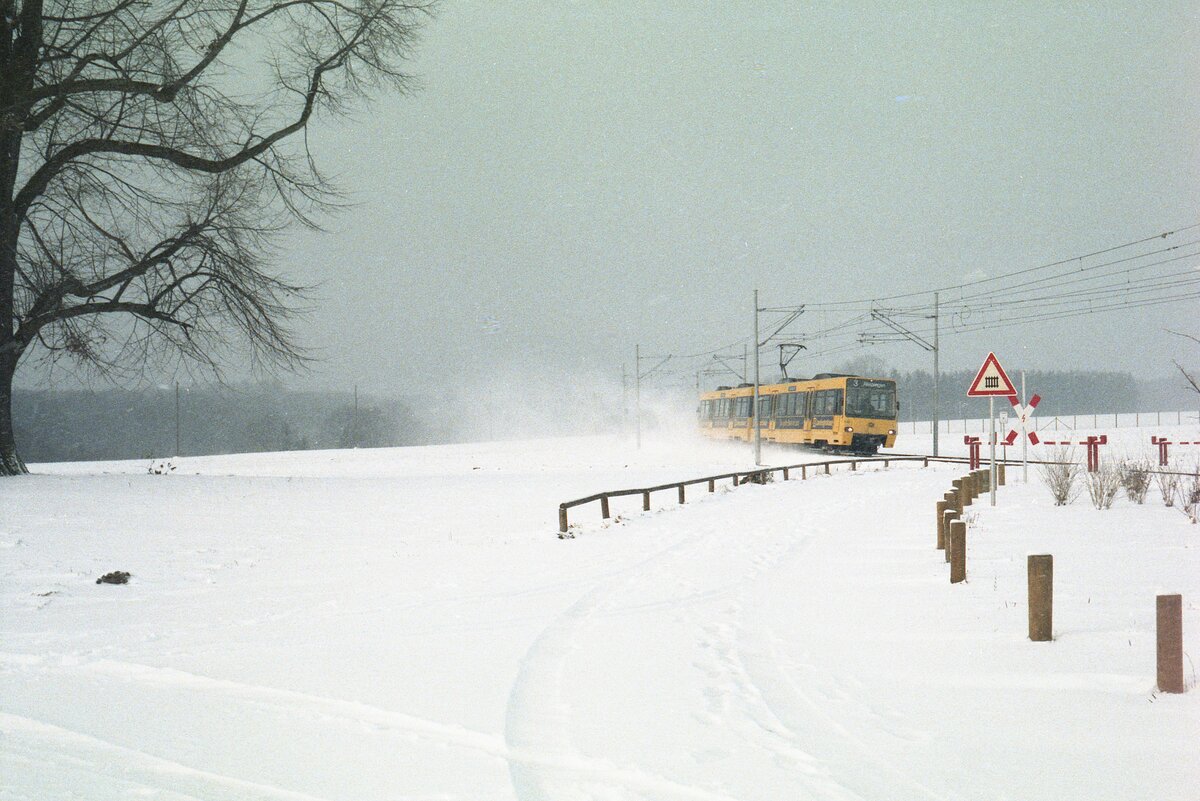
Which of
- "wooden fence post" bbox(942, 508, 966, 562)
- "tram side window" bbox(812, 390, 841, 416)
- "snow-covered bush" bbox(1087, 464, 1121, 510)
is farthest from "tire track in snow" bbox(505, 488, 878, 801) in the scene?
"tram side window" bbox(812, 390, 841, 416)

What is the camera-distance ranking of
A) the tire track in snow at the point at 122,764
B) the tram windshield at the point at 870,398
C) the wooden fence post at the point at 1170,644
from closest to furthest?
the tire track in snow at the point at 122,764 → the wooden fence post at the point at 1170,644 → the tram windshield at the point at 870,398

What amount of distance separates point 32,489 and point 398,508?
6.95m

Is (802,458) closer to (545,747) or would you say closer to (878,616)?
(878,616)

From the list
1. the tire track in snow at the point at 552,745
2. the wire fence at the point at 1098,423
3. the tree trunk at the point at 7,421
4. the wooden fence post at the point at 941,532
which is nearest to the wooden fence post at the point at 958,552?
the wooden fence post at the point at 941,532

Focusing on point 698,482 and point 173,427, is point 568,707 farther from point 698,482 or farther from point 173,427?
point 173,427

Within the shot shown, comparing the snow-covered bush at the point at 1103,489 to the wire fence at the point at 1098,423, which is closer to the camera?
the snow-covered bush at the point at 1103,489

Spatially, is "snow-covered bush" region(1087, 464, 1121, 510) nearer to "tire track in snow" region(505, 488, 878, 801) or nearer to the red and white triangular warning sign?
the red and white triangular warning sign

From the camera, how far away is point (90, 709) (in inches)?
207

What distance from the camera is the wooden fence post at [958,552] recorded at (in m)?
8.94

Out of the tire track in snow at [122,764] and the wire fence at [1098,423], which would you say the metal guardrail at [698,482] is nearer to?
the tire track in snow at [122,764]

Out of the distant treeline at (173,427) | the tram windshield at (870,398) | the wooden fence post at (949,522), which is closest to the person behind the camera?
the wooden fence post at (949,522)

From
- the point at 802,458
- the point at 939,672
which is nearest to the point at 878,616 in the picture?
the point at 939,672

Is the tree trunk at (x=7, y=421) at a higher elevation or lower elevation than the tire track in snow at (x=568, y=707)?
higher

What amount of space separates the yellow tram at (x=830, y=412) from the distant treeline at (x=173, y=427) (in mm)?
54681
